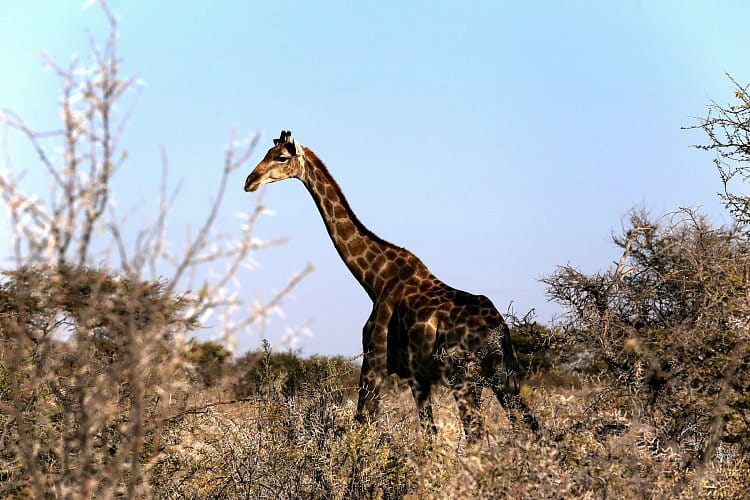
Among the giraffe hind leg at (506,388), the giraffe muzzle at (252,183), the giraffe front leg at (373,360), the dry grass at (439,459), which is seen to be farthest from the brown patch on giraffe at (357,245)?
the giraffe hind leg at (506,388)

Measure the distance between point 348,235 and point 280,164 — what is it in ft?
3.85

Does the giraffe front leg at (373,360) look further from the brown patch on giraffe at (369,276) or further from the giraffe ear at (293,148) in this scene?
the giraffe ear at (293,148)

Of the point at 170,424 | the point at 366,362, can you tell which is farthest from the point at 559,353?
the point at 170,424

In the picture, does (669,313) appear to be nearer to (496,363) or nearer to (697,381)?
(697,381)

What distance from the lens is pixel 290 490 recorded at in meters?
6.87

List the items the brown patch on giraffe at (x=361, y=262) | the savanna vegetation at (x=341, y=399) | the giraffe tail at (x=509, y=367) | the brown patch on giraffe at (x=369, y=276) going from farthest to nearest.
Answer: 1. the brown patch on giraffe at (x=361, y=262)
2. the brown patch on giraffe at (x=369, y=276)
3. the giraffe tail at (x=509, y=367)
4. the savanna vegetation at (x=341, y=399)

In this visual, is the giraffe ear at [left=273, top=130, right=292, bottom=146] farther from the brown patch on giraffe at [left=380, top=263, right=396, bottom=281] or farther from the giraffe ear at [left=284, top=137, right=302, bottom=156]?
the brown patch on giraffe at [left=380, top=263, right=396, bottom=281]

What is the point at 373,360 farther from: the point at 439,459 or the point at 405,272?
the point at 439,459

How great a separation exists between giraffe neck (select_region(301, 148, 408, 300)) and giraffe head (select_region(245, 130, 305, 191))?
0.14 m

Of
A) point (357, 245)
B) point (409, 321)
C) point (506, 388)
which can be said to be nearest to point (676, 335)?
point (506, 388)

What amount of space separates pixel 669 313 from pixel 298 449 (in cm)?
→ 366

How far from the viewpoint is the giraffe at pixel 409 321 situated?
7953mm

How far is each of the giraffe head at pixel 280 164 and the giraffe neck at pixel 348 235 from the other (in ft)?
0.45

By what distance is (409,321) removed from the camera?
356 inches
